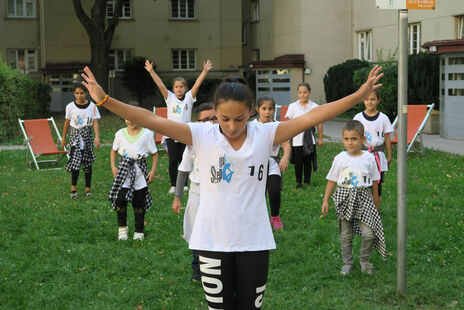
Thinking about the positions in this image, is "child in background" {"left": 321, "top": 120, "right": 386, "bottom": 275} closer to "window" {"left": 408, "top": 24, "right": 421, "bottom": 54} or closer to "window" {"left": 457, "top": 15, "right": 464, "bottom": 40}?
"window" {"left": 457, "top": 15, "right": 464, "bottom": 40}

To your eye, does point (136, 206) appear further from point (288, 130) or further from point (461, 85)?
point (461, 85)

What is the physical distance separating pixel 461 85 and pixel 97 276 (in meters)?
13.7

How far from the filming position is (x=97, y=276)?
245 inches

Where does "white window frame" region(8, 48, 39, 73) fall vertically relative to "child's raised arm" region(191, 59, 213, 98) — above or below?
above

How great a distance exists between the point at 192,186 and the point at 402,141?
1.79 m

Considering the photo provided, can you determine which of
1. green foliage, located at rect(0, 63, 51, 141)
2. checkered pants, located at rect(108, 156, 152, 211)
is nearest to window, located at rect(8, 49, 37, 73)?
green foliage, located at rect(0, 63, 51, 141)

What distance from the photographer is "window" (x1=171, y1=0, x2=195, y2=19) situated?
129 feet

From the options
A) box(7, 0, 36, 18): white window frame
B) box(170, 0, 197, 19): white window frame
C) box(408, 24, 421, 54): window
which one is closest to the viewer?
box(408, 24, 421, 54): window

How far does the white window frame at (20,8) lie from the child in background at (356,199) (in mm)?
35862

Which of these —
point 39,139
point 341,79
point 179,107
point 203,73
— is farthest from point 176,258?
point 341,79

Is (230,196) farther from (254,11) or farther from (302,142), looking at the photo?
(254,11)

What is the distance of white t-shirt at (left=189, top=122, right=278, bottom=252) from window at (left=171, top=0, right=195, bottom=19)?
121 feet

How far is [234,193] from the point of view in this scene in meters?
3.60

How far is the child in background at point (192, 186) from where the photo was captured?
541 centimetres
